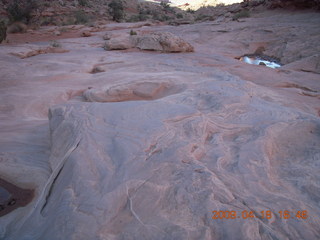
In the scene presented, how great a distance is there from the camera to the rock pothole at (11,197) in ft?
7.07

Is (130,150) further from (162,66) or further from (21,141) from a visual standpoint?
(162,66)

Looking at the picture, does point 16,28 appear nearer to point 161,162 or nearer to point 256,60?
point 256,60

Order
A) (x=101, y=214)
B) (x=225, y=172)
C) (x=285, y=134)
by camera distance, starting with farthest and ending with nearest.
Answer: (x=285, y=134) → (x=225, y=172) → (x=101, y=214)

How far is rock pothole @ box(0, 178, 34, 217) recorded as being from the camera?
2.15 metres

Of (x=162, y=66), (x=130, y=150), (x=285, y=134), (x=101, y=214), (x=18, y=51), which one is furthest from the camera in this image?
(x=18, y=51)

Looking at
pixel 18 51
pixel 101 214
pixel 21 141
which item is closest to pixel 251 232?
pixel 101 214

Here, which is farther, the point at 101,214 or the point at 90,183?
the point at 90,183

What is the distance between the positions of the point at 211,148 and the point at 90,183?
107 centimetres

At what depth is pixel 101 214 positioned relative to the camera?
4.73 feet
